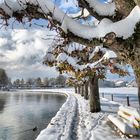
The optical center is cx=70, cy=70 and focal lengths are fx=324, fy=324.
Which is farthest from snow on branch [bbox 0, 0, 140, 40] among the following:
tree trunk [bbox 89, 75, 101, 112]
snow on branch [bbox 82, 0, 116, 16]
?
tree trunk [bbox 89, 75, 101, 112]

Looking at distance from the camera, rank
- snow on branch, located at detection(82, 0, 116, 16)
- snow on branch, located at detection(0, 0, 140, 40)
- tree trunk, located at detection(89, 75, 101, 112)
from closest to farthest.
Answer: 1. snow on branch, located at detection(0, 0, 140, 40)
2. snow on branch, located at detection(82, 0, 116, 16)
3. tree trunk, located at detection(89, 75, 101, 112)

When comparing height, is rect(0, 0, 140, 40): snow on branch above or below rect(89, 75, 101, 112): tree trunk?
above

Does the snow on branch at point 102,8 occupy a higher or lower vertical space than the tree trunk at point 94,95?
higher

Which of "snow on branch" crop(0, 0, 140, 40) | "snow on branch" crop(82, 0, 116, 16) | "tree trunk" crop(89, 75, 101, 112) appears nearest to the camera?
"snow on branch" crop(0, 0, 140, 40)

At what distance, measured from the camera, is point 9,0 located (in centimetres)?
825

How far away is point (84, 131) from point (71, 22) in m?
6.54

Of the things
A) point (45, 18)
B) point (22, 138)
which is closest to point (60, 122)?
point (22, 138)

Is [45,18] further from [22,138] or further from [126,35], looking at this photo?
[22,138]

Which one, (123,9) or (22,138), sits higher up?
(123,9)

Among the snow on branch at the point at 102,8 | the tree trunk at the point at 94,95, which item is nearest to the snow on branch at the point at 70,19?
the snow on branch at the point at 102,8

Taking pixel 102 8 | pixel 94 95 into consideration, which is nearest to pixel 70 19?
pixel 102 8

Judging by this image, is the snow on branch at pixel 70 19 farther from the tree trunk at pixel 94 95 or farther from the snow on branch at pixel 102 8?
the tree trunk at pixel 94 95

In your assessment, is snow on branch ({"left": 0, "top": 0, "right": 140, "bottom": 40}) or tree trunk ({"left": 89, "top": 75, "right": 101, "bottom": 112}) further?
tree trunk ({"left": 89, "top": 75, "right": 101, "bottom": 112})

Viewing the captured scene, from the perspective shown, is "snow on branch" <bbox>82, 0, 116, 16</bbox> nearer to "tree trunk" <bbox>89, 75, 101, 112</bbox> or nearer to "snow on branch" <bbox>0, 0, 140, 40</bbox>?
"snow on branch" <bbox>0, 0, 140, 40</bbox>
